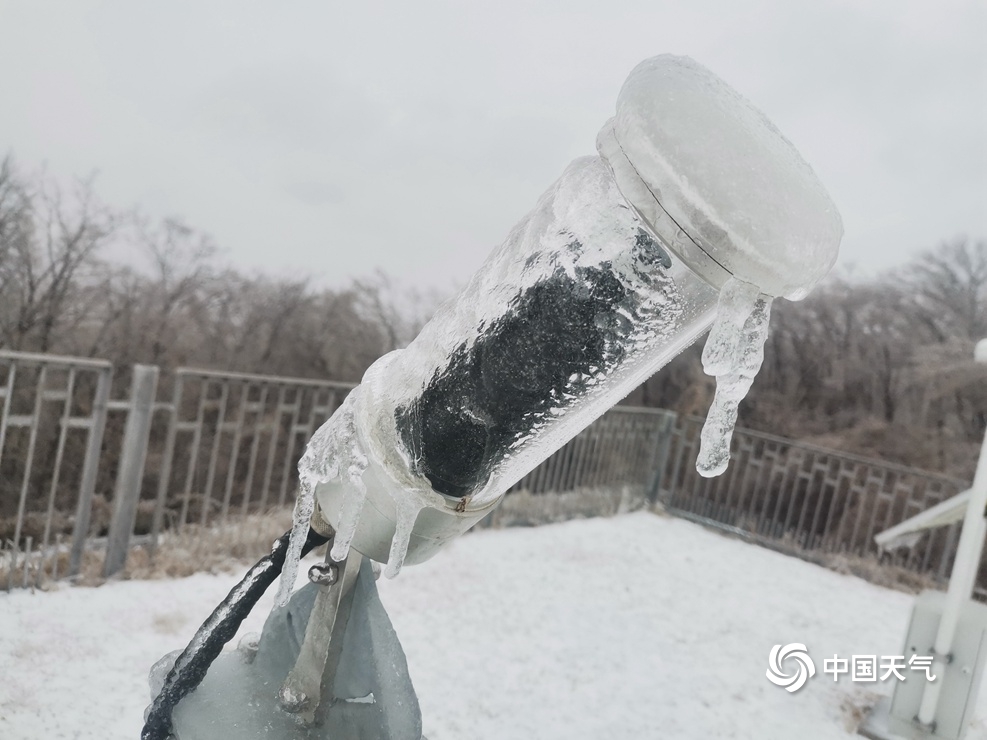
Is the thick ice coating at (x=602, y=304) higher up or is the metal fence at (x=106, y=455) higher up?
the thick ice coating at (x=602, y=304)

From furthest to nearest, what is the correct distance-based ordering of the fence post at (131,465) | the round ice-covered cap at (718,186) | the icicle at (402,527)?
the fence post at (131,465)
the icicle at (402,527)
the round ice-covered cap at (718,186)

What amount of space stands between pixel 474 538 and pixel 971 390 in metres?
7.27

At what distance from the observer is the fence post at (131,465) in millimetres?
3230

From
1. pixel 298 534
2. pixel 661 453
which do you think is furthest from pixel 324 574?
pixel 661 453

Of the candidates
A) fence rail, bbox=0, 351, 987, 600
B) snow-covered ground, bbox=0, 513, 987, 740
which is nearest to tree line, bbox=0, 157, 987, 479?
fence rail, bbox=0, 351, 987, 600

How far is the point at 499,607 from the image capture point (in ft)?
12.8

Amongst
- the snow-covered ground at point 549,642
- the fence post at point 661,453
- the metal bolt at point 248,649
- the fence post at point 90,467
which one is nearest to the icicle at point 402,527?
the metal bolt at point 248,649

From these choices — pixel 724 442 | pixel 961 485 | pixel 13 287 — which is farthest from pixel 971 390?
pixel 13 287

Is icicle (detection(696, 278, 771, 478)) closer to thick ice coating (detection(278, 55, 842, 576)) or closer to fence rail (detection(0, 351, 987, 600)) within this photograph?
thick ice coating (detection(278, 55, 842, 576))

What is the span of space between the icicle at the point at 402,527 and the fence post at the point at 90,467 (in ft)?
8.81

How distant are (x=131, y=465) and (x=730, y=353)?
130 inches

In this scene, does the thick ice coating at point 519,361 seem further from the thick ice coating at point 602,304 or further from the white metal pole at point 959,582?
the white metal pole at point 959,582

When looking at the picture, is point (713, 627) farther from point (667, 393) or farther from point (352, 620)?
point (667, 393)

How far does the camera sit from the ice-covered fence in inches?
246
